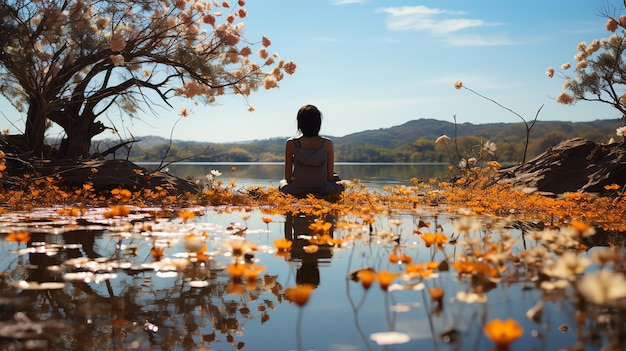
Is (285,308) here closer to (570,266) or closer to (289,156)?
(570,266)

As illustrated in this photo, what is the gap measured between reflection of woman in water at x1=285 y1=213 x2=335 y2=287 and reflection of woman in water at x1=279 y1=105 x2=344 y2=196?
322cm

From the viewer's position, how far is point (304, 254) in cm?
393

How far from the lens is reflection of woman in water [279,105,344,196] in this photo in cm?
911

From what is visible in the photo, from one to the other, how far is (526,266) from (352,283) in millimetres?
982

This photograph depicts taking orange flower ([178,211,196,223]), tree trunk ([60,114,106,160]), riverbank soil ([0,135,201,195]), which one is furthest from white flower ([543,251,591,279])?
tree trunk ([60,114,106,160])

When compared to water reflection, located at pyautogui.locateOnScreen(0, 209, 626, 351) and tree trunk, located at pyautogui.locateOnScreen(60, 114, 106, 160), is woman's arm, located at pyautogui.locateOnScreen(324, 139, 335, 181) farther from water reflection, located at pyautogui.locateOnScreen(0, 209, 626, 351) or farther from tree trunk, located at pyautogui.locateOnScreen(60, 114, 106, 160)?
water reflection, located at pyautogui.locateOnScreen(0, 209, 626, 351)

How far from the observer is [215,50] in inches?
430

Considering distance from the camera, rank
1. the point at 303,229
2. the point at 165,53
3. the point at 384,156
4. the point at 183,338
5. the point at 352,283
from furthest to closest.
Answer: the point at 384,156, the point at 165,53, the point at 303,229, the point at 352,283, the point at 183,338

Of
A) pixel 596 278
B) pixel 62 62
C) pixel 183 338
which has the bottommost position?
pixel 183 338

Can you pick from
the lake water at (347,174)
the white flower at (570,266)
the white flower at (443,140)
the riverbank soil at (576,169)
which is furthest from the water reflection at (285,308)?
the riverbank soil at (576,169)

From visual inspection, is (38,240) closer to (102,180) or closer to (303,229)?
(303,229)

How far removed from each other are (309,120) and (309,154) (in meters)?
0.63

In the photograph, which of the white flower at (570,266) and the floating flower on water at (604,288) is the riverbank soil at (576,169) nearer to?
the white flower at (570,266)

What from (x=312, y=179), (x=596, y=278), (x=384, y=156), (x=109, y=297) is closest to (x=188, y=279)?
(x=109, y=297)
